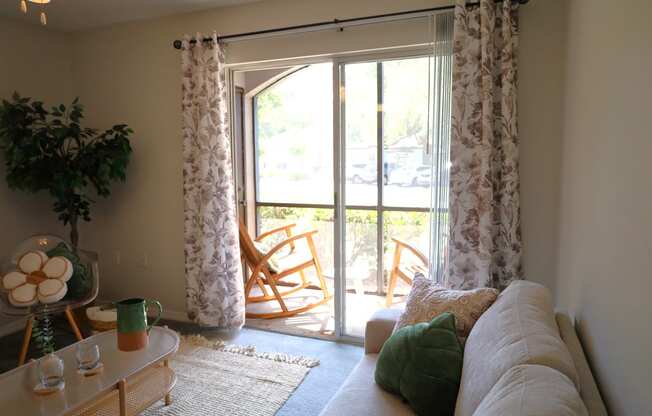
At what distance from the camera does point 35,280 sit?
6.48 ft

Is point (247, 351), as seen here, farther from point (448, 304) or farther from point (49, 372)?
point (448, 304)

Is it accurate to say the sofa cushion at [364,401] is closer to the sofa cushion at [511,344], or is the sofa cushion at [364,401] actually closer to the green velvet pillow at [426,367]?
the green velvet pillow at [426,367]

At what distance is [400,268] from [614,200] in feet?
6.28

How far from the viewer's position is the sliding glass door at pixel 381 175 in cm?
291

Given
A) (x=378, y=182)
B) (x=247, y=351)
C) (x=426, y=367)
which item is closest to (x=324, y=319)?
(x=247, y=351)

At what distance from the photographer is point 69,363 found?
2.00 m

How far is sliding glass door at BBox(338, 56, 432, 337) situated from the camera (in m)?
2.91

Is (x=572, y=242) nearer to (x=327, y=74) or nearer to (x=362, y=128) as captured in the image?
(x=362, y=128)

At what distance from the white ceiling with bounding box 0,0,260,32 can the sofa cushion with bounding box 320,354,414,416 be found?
2.68 meters

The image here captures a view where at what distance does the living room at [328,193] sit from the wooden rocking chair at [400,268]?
0.02 meters

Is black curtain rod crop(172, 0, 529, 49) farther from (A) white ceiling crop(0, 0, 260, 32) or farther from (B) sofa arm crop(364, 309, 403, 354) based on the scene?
(B) sofa arm crop(364, 309, 403, 354)

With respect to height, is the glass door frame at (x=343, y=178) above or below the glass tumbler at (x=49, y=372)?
above

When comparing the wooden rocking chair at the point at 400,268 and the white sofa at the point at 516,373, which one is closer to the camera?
the white sofa at the point at 516,373

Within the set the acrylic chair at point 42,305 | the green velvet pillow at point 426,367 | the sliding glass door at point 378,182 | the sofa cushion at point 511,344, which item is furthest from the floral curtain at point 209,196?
the sofa cushion at point 511,344
